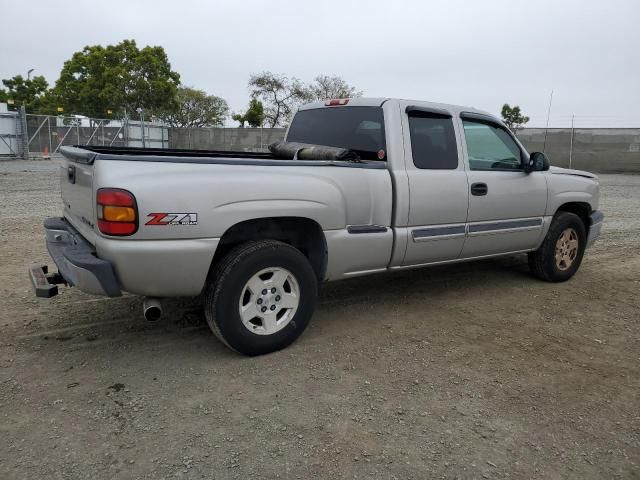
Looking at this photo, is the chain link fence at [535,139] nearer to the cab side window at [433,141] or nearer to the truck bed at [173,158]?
the truck bed at [173,158]

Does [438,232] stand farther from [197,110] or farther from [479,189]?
[197,110]

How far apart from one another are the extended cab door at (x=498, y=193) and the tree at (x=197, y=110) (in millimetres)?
49276

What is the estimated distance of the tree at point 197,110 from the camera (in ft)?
170

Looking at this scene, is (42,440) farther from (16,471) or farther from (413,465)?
(413,465)

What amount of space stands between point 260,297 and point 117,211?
107 centimetres

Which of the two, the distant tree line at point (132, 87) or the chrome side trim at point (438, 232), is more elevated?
the distant tree line at point (132, 87)

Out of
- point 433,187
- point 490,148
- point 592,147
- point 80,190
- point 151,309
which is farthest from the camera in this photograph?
point 592,147

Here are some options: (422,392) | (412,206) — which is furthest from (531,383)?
(412,206)

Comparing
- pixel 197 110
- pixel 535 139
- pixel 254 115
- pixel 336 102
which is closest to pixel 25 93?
pixel 197 110

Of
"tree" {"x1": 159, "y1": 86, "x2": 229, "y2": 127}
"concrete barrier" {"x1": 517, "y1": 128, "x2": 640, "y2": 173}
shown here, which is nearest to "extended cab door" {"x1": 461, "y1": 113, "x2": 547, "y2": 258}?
"concrete barrier" {"x1": 517, "y1": 128, "x2": 640, "y2": 173}

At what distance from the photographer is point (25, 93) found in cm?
5516

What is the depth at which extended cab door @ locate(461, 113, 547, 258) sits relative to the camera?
480 centimetres

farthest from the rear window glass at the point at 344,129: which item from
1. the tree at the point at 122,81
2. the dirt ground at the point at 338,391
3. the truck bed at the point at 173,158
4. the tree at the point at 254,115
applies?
the tree at the point at 122,81

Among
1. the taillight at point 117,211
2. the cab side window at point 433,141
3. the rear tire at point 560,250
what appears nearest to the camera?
the taillight at point 117,211
